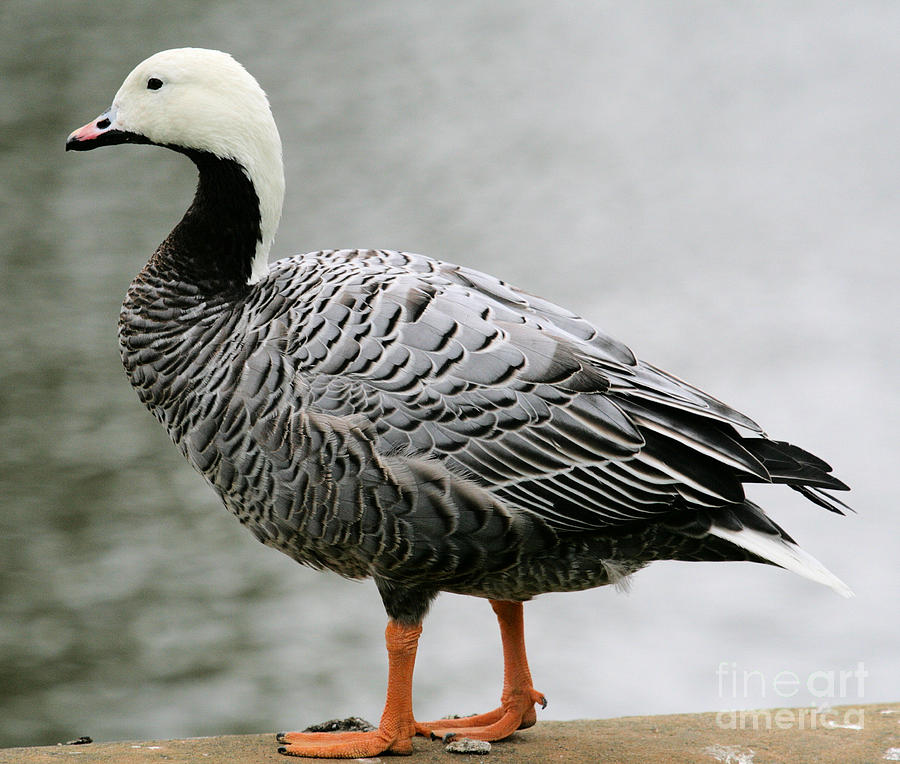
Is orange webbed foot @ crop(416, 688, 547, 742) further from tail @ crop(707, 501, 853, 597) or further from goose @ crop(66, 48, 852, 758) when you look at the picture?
tail @ crop(707, 501, 853, 597)

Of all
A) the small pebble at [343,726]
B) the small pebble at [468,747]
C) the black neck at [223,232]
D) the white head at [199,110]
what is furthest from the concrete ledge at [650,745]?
the white head at [199,110]

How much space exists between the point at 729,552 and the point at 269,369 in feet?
4.31

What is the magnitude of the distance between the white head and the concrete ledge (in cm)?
162

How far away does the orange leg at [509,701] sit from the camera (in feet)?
11.0

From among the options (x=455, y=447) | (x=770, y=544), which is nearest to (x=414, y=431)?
(x=455, y=447)

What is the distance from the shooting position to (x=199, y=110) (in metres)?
3.16

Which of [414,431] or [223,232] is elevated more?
[223,232]

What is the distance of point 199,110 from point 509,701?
76.4 inches

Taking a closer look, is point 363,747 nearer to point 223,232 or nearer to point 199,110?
point 223,232

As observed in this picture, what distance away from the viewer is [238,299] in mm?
3244

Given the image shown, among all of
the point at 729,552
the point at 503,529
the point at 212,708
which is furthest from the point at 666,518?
the point at 212,708

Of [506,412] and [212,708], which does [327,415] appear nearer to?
[506,412]

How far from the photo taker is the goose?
2918 mm

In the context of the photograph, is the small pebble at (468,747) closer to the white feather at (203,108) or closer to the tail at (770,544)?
the tail at (770,544)
